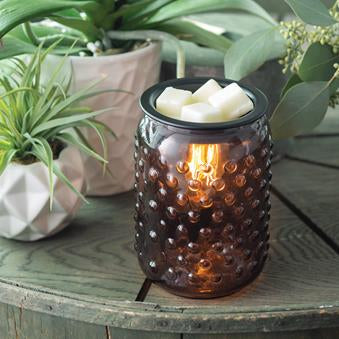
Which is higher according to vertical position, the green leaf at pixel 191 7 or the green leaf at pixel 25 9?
the green leaf at pixel 25 9

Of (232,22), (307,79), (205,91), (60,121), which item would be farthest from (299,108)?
(232,22)

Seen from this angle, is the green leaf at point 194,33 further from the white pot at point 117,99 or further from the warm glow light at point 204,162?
the warm glow light at point 204,162

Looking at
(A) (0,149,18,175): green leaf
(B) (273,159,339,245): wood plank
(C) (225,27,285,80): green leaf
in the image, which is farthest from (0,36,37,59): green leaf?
(B) (273,159,339,245): wood plank

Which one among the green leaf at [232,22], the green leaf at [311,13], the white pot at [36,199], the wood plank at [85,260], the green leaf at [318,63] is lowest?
the wood plank at [85,260]

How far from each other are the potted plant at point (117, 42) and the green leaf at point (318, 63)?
0.13 meters

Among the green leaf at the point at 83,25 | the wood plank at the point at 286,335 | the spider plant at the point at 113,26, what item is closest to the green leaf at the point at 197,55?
the spider plant at the point at 113,26

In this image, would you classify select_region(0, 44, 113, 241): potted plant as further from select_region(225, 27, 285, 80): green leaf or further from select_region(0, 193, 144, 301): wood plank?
select_region(225, 27, 285, 80): green leaf

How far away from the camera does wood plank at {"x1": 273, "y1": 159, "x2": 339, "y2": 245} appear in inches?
33.2

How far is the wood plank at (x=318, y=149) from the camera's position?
99cm

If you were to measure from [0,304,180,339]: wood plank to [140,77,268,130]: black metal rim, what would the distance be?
207 mm

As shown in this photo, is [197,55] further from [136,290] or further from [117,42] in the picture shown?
[136,290]

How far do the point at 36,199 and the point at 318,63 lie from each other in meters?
0.33

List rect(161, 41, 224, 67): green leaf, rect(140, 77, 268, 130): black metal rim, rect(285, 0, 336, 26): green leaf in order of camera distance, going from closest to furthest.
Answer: rect(140, 77, 268, 130): black metal rim → rect(285, 0, 336, 26): green leaf → rect(161, 41, 224, 67): green leaf

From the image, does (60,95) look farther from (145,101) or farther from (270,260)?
(270,260)
